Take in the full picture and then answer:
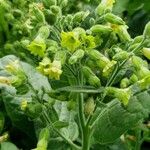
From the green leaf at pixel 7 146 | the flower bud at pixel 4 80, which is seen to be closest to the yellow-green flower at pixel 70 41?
the flower bud at pixel 4 80

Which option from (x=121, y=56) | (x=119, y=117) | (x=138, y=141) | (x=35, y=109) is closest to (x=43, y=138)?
(x=35, y=109)

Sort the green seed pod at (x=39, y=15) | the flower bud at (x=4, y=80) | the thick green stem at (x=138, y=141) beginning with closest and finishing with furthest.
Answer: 1. the green seed pod at (x=39, y=15)
2. the flower bud at (x=4, y=80)
3. the thick green stem at (x=138, y=141)

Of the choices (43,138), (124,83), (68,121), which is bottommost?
(68,121)

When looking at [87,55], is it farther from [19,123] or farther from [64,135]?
[19,123]

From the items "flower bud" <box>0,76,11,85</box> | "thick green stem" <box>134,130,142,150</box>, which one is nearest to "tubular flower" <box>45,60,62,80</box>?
"flower bud" <box>0,76,11,85</box>

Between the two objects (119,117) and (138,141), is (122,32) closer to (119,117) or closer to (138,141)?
(119,117)

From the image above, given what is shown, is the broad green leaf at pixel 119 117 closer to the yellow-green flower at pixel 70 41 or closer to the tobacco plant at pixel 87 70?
the tobacco plant at pixel 87 70

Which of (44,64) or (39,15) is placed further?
(39,15)
